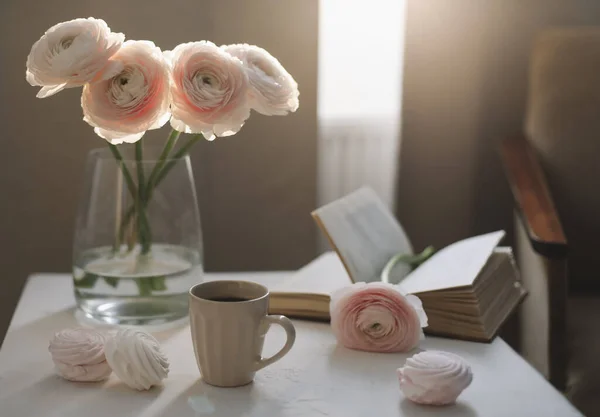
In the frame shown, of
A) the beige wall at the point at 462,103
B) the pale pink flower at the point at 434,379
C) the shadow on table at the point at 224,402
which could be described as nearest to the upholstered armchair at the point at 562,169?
the beige wall at the point at 462,103

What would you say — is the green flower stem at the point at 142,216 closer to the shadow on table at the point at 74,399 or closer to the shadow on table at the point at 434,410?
the shadow on table at the point at 74,399

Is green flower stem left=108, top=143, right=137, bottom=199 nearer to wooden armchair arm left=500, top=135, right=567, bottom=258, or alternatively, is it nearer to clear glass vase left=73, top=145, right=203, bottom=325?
clear glass vase left=73, top=145, right=203, bottom=325

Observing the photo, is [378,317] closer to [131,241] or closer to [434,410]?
[434,410]

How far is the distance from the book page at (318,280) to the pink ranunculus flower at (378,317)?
11 cm

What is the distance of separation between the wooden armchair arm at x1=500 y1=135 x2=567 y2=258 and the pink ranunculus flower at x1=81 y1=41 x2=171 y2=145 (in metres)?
0.69

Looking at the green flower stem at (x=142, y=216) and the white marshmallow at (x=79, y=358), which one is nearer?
the white marshmallow at (x=79, y=358)

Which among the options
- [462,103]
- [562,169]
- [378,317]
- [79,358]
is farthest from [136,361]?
[462,103]

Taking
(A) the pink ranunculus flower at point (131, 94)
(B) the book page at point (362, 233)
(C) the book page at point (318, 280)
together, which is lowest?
(C) the book page at point (318, 280)

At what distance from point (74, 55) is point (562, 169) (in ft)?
3.53

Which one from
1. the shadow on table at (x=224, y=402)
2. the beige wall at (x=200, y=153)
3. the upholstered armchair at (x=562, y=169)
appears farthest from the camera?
the beige wall at (x=200, y=153)

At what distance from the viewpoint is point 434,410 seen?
2.56 feet

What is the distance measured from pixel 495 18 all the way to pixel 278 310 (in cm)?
103

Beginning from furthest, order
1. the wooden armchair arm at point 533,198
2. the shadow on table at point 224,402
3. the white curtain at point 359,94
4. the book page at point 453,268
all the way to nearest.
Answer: the white curtain at point 359,94
the wooden armchair arm at point 533,198
the book page at point 453,268
the shadow on table at point 224,402

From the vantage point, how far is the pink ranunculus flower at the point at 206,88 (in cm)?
85
